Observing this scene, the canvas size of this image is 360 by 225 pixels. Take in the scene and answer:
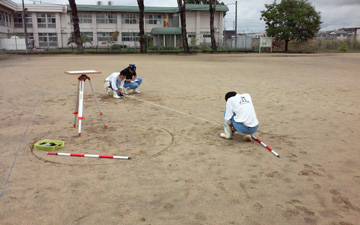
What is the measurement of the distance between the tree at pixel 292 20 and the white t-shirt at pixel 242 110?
3741 centimetres

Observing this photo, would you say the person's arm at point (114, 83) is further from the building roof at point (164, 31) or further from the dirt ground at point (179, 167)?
the building roof at point (164, 31)

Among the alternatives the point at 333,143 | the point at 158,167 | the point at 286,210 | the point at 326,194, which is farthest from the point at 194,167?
the point at 333,143

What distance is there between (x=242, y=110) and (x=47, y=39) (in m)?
46.3

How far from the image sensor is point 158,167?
168 inches

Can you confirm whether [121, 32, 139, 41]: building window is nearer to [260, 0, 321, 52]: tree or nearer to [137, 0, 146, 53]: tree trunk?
[137, 0, 146, 53]: tree trunk

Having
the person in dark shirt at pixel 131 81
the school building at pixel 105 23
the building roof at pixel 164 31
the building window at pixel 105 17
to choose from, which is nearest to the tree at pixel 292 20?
the school building at pixel 105 23

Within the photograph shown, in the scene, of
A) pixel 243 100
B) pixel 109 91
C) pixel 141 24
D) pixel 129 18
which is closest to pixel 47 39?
pixel 129 18

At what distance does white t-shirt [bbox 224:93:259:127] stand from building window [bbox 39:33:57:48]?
45.9 metres

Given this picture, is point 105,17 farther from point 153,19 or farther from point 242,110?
point 242,110

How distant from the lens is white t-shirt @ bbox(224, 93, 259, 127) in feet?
16.7

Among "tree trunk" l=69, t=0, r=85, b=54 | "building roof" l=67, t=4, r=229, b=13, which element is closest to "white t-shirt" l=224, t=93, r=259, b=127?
"tree trunk" l=69, t=0, r=85, b=54

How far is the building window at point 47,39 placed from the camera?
4503cm

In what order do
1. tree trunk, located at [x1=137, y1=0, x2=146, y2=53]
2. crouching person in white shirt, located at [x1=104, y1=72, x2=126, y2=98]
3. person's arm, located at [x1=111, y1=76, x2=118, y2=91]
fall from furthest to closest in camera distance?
tree trunk, located at [x1=137, y1=0, x2=146, y2=53] < person's arm, located at [x1=111, y1=76, x2=118, y2=91] < crouching person in white shirt, located at [x1=104, y1=72, x2=126, y2=98]

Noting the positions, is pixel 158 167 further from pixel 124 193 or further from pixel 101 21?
pixel 101 21
